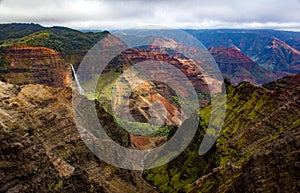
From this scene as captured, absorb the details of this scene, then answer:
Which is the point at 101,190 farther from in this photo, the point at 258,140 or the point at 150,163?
the point at 150,163

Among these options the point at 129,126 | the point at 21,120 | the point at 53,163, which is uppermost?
the point at 21,120

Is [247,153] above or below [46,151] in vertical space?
below

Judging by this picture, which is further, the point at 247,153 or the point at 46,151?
the point at 247,153

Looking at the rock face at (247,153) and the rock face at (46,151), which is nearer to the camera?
the rock face at (247,153)

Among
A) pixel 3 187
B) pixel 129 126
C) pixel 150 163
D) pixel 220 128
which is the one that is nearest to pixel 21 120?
pixel 3 187
